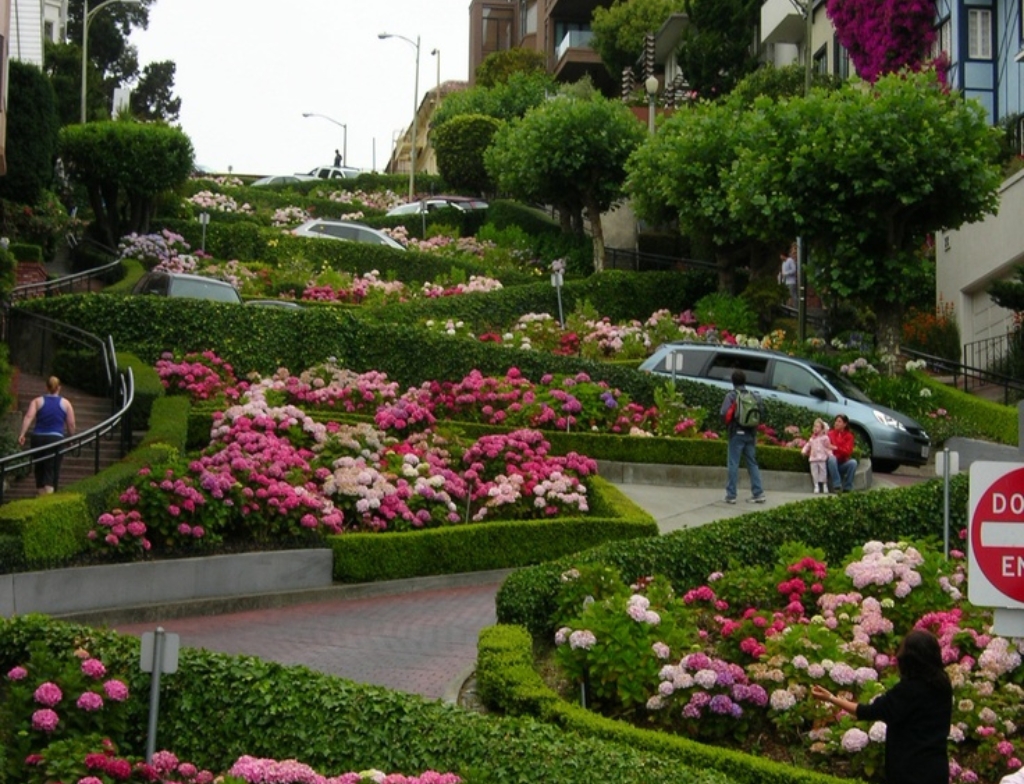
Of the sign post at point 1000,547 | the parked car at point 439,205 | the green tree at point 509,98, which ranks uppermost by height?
the green tree at point 509,98

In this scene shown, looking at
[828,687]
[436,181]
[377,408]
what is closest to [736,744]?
[828,687]

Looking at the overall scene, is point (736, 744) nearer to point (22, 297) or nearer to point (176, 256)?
point (22, 297)

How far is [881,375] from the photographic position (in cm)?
3078

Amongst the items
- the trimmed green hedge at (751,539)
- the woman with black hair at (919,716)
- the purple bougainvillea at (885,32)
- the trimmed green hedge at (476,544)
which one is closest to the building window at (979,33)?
the purple bougainvillea at (885,32)

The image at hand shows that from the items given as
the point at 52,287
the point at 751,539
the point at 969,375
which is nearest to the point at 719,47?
the point at 969,375

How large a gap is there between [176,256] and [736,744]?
108 ft

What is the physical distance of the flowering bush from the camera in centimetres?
1066

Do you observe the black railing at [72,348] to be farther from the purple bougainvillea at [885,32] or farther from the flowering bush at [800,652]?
the purple bougainvillea at [885,32]

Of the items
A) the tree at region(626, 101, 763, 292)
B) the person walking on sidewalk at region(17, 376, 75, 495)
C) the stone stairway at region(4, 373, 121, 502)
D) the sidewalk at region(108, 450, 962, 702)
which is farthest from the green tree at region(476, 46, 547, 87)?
the sidewalk at region(108, 450, 962, 702)

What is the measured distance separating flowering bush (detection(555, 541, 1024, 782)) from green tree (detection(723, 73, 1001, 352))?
17995mm

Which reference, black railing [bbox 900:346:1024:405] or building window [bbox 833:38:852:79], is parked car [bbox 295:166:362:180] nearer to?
building window [bbox 833:38:852:79]

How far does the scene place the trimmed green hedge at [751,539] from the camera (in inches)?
512

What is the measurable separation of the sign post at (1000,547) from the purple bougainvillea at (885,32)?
122 ft

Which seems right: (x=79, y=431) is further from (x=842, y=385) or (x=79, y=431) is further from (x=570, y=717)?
(x=570, y=717)
